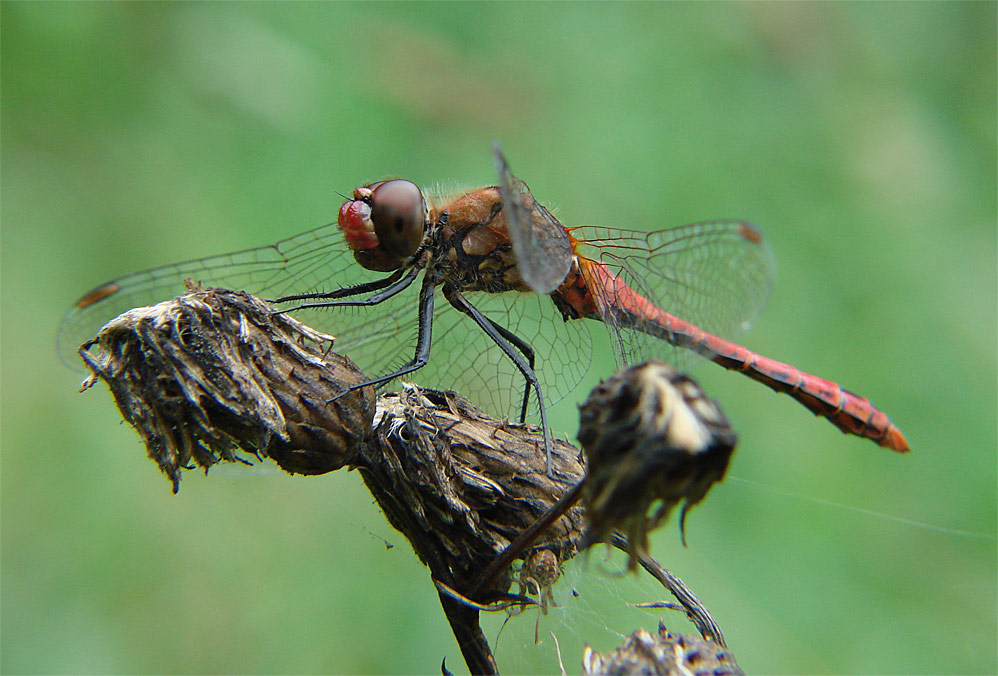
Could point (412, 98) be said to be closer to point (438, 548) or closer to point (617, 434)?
point (438, 548)

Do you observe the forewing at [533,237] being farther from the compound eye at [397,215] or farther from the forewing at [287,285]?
the forewing at [287,285]

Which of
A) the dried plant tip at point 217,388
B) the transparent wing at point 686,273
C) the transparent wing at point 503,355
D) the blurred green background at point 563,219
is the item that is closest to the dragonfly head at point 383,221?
the transparent wing at point 503,355

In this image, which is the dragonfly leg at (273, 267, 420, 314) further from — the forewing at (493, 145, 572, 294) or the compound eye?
the forewing at (493, 145, 572, 294)

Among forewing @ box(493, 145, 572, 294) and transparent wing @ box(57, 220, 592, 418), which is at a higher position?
forewing @ box(493, 145, 572, 294)

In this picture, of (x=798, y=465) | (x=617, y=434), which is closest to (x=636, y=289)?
(x=798, y=465)

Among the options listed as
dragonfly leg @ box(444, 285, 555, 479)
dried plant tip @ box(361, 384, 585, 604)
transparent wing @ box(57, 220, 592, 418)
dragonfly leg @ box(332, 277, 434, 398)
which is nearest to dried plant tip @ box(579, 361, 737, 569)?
dried plant tip @ box(361, 384, 585, 604)
